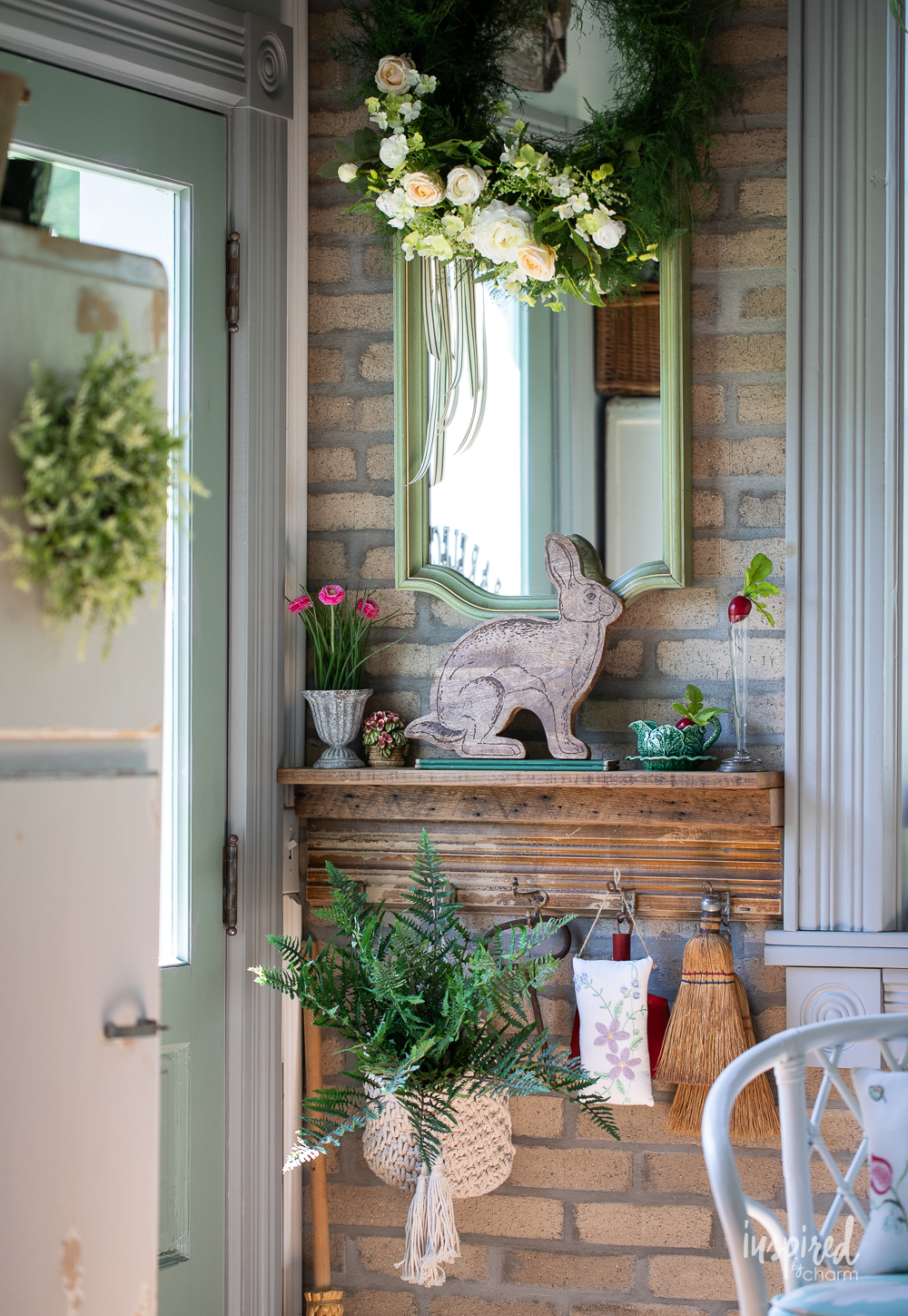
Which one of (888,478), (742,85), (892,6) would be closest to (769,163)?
(742,85)

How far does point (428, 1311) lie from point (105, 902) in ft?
4.55

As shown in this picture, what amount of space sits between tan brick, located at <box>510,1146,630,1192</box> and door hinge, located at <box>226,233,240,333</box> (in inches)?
64.8

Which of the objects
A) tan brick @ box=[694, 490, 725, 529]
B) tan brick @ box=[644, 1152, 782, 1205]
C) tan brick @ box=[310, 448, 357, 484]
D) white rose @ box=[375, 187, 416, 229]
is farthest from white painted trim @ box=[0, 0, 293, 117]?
tan brick @ box=[644, 1152, 782, 1205]

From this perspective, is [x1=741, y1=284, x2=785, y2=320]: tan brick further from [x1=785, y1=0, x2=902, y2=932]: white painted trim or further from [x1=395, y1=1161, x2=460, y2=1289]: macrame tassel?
[x1=395, y1=1161, x2=460, y2=1289]: macrame tassel

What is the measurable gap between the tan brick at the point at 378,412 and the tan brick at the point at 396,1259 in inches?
61.9

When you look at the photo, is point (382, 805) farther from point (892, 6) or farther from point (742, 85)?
point (892, 6)

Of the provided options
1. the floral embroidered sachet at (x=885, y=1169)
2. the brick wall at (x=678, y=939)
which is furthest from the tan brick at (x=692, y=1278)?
the floral embroidered sachet at (x=885, y=1169)

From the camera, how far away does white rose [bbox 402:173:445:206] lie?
6.75 feet

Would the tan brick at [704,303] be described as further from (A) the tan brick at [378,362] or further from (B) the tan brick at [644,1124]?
(B) the tan brick at [644,1124]

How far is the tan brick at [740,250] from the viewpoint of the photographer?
2.10m

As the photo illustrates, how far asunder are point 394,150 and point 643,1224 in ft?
6.59

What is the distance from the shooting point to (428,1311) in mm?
2154

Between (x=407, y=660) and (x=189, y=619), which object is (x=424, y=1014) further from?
(x=189, y=619)

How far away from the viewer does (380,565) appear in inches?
88.8
